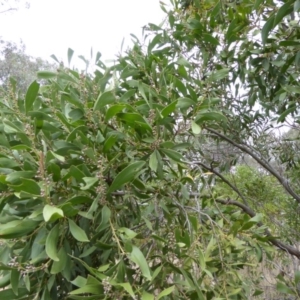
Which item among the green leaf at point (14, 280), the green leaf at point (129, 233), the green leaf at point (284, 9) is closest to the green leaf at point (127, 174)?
the green leaf at point (129, 233)

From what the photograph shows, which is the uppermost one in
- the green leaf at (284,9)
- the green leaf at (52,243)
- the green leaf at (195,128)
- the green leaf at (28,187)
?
the green leaf at (284,9)

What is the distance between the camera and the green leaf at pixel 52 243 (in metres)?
0.84

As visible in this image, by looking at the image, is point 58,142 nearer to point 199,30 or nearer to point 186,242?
point 186,242

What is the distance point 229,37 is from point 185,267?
1144 mm

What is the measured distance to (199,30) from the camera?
1937mm

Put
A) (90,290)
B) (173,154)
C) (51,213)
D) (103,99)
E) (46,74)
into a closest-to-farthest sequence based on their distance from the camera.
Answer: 1. (51,213)
2. (90,290)
3. (103,99)
4. (173,154)
5. (46,74)

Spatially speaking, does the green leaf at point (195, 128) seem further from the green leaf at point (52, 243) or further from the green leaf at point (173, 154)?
the green leaf at point (52, 243)

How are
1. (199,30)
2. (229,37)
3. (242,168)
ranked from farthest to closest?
(242,168) < (199,30) < (229,37)

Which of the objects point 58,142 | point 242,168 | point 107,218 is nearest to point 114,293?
point 107,218

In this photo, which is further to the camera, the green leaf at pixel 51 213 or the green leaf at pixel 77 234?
the green leaf at pixel 77 234

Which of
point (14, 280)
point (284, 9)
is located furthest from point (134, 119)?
point (284, 9)

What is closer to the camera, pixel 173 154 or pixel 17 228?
pixel 17 228

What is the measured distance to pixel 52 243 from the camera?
87cm

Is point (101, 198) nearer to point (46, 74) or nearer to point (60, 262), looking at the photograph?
point (60, 262)
